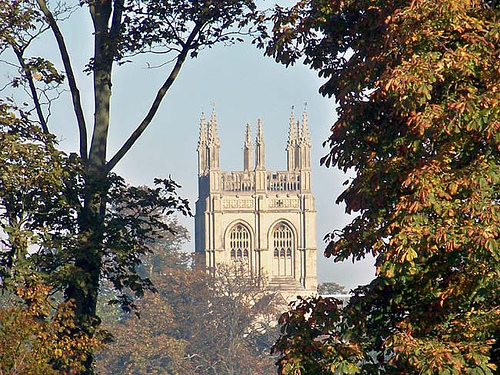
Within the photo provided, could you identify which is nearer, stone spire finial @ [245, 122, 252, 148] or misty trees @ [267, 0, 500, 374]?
misty trees @ [267, 0, 500, 374]

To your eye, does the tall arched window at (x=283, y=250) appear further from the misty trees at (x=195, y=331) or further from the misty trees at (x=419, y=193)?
the misty trees at (x=419, y=193)

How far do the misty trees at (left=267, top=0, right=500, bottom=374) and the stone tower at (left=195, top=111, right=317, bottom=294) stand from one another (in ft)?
312

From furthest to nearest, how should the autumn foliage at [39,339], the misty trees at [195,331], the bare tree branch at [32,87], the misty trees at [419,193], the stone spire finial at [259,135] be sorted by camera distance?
the stone spire finial at [259,135], the misty trees at [195,331], the bare tree branch at [32,87], the autumn foliage at [39,339], the misty trees at [419,193]

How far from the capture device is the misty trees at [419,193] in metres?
9.19

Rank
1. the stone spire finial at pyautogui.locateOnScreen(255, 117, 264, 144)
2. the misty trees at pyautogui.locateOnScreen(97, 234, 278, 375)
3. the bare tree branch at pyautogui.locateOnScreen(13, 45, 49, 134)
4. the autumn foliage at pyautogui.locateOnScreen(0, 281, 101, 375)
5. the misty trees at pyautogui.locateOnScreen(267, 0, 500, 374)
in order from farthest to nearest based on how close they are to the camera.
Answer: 1. the stone spire finial at pyautogui.locateOnScreen(255, 117, 264, 144)
2. the misty trees at pyautogui.locateOnScreen(97, 234, 278, 375)
3. the bare tree branch at pyautogui.locateOnScreen(13, 45, 49, 134)
4. the autumn foliage at pyautogui.locateOnScreen(0, 281, 101, 375)
5. the misty trees at pyautogui.locateOnScreen(267, 0, 500, 374)

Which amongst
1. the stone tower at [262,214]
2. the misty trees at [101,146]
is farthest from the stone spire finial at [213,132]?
the misty trees at [101,146]

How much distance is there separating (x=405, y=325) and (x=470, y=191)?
3.63 feet

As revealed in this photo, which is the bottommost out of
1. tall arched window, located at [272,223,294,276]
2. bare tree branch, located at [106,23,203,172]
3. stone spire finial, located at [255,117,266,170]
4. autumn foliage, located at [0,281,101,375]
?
autumn foliage, located at [0,281,101,375]

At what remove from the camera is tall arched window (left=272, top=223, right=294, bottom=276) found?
10719 centimetres

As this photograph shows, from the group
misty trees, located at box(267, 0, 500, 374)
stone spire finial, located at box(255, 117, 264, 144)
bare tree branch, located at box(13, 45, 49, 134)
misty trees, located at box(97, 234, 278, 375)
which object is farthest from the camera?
stone spire finial, located at box(255, 117, 264, 144)

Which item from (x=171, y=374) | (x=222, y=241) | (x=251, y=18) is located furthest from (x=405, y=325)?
(x=222, y=241)

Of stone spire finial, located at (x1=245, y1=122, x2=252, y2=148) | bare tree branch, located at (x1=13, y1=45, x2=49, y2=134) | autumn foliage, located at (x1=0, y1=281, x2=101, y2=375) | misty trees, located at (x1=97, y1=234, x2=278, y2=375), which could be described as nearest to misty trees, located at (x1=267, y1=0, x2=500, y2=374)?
autumn foliage, located at (x1=0, y1=281, x2=101, y2=375)

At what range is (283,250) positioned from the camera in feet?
353

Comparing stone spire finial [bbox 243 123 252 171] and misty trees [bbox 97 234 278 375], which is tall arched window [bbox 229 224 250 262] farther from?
misty trees [bbox 97 234 278 375]
